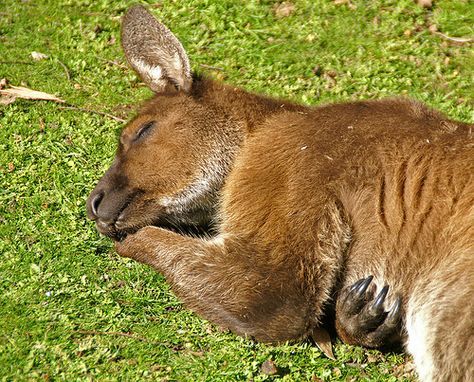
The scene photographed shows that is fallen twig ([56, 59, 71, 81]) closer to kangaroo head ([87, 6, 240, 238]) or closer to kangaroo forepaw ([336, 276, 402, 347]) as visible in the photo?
kangaroo head ([87, 6, 240, 238])

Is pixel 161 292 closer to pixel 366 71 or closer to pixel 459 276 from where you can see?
pixel 459 276

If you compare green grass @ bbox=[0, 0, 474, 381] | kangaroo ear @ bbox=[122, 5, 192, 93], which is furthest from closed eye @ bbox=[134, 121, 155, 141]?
green grass @ bbox=[0, 0, 474, 381]

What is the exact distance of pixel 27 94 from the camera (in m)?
8.60

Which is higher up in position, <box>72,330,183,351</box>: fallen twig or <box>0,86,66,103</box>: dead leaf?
<box>0,86,66,103</box>: dead leaf

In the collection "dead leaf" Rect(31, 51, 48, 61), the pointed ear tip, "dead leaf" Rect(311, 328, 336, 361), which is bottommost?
"dead leaf" Rect(311, 328, 336, 361)

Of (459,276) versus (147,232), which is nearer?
(459,276)

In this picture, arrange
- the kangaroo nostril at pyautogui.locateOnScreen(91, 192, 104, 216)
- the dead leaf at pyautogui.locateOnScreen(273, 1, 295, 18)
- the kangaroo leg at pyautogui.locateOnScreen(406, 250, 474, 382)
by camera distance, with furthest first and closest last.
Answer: the dead leaf at pyautogui.locateOnScreen(273, 1, 295, 18)
the kangaroo nostril at pyautogui.locateOnScreen(91, 192, 104, 216)
the kangaroo leg at pyautogui.locateOnScreen(406, 250, 474, 382)

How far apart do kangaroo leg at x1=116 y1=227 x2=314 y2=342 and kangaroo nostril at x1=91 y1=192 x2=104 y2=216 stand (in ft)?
2.12

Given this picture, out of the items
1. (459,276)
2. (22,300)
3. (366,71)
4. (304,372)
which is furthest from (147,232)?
(366,71)

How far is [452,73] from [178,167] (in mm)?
3486

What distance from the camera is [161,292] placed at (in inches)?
266

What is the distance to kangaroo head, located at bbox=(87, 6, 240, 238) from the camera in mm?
6855

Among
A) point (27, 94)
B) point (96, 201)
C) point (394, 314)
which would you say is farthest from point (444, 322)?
point (27, 94)

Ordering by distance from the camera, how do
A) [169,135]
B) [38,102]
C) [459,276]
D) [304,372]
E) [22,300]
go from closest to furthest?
1. [459,276]
2. [304,372]
3. [22,300]
4. [169,135]
5. [38,102]
